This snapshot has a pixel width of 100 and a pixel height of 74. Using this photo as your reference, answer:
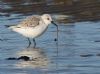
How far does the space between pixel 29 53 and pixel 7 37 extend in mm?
1756

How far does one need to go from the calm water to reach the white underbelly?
0.76 ft

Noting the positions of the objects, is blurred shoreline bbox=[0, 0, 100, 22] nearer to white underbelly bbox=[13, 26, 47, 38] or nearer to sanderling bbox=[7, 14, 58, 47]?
sanderling bbox=[7, 14, 58, 47]

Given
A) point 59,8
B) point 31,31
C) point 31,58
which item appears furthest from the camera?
point 59,8

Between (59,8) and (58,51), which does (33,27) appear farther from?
(59,8)

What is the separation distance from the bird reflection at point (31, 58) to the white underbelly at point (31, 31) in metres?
0.52

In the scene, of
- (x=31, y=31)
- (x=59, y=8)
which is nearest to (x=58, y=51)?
(x=31, y=31)

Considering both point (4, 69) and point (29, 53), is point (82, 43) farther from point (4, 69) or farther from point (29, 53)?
point (4, 69)

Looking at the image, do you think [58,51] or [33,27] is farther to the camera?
[33,27]

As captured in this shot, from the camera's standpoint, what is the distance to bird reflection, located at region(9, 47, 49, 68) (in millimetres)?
11588

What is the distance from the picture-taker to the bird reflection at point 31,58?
1159 cm

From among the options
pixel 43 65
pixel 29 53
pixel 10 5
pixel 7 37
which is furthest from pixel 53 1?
pixel 43 65

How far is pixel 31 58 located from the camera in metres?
12.3

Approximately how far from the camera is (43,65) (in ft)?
38.0

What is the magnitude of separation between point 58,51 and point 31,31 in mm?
1504
